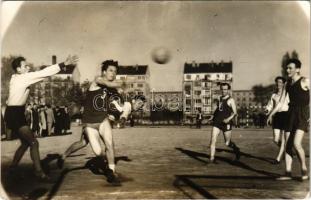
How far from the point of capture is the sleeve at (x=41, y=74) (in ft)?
20.3

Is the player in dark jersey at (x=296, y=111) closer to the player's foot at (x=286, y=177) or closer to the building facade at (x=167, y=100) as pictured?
the player's foot at (x=286, y=177)

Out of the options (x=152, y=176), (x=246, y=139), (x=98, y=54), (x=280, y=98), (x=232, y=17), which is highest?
(x=232, y=17)

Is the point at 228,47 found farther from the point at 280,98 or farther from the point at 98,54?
the point at 98,54

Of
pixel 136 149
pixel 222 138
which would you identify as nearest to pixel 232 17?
pixel 222 138

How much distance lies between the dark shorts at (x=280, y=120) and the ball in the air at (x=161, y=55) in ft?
5.77

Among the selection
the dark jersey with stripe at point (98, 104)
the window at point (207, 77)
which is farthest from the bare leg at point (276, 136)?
the dark jersey with stripe at point (98, 104)

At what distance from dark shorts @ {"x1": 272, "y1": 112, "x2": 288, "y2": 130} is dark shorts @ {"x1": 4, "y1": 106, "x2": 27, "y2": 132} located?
3598 mm

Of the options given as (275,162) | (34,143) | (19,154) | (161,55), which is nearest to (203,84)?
(161,55)

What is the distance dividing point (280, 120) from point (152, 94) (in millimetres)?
1877

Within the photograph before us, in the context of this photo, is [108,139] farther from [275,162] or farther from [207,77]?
[275,162]

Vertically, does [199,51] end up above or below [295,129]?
above

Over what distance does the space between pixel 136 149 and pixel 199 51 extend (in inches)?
66.0

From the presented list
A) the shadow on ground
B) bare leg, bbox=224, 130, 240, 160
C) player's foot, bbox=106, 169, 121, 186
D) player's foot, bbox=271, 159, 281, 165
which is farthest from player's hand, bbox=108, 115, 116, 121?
player's foot, bbox=271, 159, 281, 165

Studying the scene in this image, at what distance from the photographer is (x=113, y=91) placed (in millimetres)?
6203
